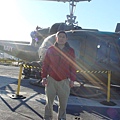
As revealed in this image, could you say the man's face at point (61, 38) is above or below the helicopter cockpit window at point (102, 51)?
above

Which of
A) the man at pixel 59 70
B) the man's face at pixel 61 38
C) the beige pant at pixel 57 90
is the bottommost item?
the beige pant at pixel 57 90

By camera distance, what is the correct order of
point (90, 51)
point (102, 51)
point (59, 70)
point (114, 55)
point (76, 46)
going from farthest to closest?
1. point (76, 46)
2. point (90, 51)
3. point (102, 51)
4. point (114, 55)
5. point (59, 70)

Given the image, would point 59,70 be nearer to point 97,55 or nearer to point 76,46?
point 97,55

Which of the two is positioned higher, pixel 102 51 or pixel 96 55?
pixel 102 51

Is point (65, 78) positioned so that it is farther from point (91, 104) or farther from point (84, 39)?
point (84, 39)

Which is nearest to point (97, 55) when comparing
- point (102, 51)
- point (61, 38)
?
point (102, 51)

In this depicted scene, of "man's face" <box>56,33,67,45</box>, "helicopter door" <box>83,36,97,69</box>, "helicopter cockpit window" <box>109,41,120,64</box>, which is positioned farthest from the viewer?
"helicopter door" <box>83,36,97,69</box>

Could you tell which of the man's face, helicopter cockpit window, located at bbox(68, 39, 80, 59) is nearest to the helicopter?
helicopter cockpit window, located at bbox(68, 39, 80, 59)

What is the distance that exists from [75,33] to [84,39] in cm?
55

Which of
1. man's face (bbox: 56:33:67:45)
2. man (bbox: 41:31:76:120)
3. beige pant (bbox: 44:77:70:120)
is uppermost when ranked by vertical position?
man's face (bbox: 56:33:67:45)

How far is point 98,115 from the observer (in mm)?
5723

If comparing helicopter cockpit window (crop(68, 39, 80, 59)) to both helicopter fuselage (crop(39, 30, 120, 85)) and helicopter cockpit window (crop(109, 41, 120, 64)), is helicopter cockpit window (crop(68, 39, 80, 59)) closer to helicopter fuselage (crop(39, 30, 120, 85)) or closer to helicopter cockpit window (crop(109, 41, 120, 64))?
helicopter fuselage (crop(39, 30, 120, 85))

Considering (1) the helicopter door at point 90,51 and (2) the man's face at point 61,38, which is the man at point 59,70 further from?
(1) the helicopter door at point 90,51

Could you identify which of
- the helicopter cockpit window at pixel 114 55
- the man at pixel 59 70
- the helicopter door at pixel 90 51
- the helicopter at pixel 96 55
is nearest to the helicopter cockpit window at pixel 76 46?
the helicopter at pixel 96 55
